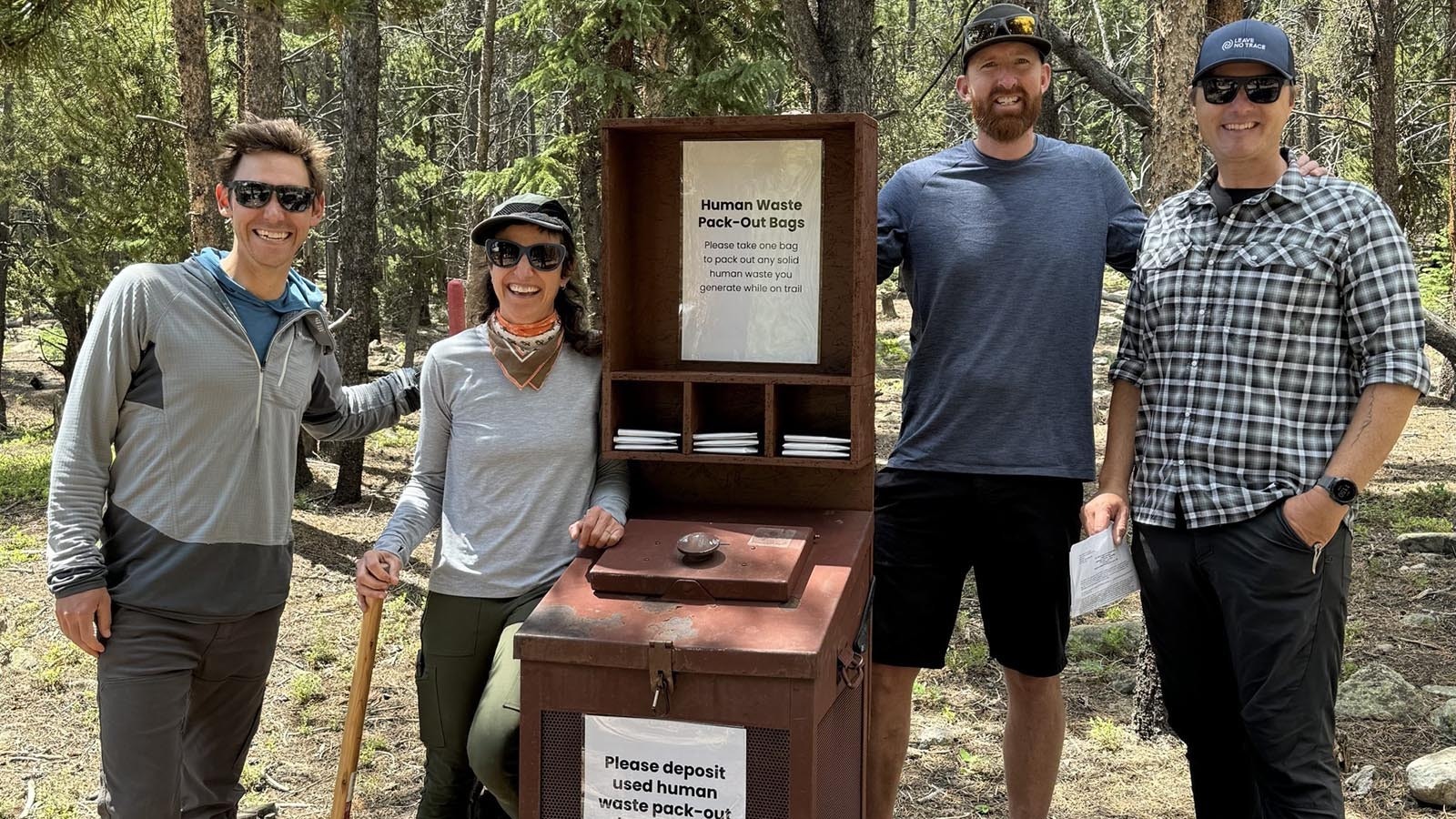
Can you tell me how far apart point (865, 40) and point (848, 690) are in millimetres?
4453

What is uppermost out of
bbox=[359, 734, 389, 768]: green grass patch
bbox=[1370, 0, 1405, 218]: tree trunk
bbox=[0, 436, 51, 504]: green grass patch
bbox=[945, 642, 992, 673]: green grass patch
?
bbox=[1370, 0, 1405, 218]: tree trunk

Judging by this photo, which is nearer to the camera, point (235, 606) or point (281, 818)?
point (235, 606)

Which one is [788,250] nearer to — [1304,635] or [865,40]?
[1304,635]

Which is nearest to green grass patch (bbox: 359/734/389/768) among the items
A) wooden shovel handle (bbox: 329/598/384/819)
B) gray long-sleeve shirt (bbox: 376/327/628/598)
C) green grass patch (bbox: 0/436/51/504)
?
wooden shovel handle (bbox: 329/598/384/819)

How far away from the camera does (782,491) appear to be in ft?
10.5

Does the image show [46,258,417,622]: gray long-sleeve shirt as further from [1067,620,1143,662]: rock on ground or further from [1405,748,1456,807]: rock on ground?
[1067,620,1143,662]: rock on ground

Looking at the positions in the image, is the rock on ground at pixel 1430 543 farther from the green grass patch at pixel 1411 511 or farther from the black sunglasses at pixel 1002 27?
the black sunglasses at pixel 1002 27

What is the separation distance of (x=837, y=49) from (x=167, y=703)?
4742 millimetres

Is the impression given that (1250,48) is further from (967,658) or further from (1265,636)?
(967,658)

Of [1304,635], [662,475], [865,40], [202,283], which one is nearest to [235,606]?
[202,283]

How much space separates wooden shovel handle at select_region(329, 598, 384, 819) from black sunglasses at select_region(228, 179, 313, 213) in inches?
39.4

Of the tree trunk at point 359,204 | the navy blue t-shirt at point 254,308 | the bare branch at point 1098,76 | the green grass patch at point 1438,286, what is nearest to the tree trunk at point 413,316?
the tree trunk at point 359,204

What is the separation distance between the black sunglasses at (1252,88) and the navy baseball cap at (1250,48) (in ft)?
0.09

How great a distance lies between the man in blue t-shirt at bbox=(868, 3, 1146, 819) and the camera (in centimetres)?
319
